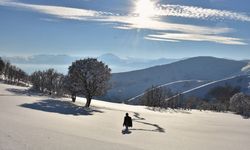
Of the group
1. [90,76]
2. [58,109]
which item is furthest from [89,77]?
[58,109]

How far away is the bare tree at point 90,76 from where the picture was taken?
302ft

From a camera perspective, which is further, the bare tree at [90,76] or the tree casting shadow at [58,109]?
the bare tree at [90,76]

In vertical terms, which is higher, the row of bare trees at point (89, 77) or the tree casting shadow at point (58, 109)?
the row of bare trees at point (89, 77)

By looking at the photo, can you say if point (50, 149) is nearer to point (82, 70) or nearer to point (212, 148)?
point (212, 148)

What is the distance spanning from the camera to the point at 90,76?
304 ft

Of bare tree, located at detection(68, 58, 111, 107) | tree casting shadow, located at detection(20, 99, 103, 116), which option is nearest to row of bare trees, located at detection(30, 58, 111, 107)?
bare tree, located at detection(68, 58, 111, 107)

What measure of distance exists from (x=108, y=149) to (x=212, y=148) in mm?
14263

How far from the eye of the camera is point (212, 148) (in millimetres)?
34656

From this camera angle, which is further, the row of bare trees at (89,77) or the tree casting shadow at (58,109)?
the row of bare trees at (89,77)

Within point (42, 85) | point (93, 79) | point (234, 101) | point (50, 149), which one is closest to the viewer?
point (50, 149)

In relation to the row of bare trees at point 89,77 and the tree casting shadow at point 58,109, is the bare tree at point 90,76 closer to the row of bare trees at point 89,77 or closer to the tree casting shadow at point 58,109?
the row of bare trees at point 89,77

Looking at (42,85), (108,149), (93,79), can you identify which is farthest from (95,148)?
(42,85)

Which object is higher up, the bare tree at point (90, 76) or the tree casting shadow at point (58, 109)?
the bare tree at point (90, 76)

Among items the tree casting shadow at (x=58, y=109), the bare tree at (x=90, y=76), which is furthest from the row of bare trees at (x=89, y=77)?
the tree casting shadow at (x=58, y=109)
